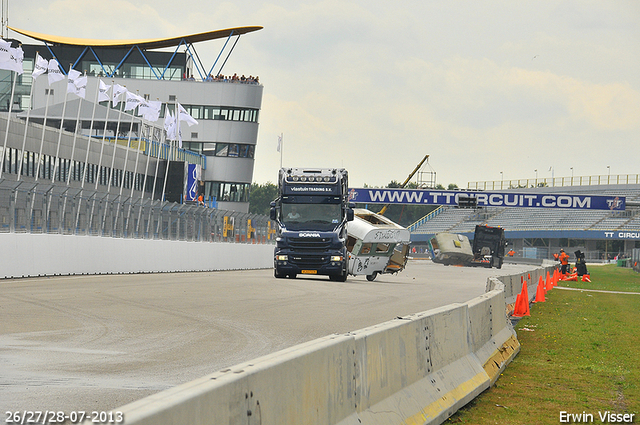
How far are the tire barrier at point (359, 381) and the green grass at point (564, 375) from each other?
0.30 meters

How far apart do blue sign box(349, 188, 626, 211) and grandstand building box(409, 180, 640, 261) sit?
21.0 m

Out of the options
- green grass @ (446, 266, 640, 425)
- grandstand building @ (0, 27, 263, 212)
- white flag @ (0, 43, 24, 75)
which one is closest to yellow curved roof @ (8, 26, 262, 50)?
grandstand building @ (0, 27, 263, 212)

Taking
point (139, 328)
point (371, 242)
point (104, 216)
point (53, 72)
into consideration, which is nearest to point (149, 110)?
point (53, 72)

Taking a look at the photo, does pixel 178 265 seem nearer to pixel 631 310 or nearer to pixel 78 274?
pixel 78 274

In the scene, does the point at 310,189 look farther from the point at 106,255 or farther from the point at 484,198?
the point at 484,198

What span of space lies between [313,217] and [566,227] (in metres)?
83.6

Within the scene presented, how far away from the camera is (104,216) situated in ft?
95.5

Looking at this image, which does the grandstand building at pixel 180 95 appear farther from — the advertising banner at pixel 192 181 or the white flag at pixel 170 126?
the white flag at pixel 170 126

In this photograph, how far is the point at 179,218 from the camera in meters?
35.6

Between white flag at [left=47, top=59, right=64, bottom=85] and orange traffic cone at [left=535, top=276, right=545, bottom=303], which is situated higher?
white flag at [left=47, top=59, right=64, bottom=85]

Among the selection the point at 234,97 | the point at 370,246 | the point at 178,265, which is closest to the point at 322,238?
the point at 370,246

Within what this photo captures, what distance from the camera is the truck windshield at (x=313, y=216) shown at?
3009cm

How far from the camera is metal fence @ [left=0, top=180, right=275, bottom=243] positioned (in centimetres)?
2425

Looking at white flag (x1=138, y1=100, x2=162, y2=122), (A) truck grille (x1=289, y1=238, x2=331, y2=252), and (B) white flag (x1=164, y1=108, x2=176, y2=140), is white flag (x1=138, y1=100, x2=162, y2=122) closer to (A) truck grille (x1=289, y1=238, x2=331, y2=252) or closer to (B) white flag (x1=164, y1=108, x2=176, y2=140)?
(B) white flag (x1=164, y1=108, x2=176, y2=140)
